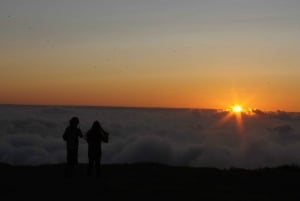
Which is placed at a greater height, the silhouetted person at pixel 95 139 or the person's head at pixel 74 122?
the person's head at pixel 74 122

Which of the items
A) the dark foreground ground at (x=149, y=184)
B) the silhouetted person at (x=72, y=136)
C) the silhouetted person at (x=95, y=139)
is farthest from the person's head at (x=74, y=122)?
the dark foreground ground at (x=149, y=184)

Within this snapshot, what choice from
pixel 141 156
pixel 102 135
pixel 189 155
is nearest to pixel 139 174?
pixel 102 135

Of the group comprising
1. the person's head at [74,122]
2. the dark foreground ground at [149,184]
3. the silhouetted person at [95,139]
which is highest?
the person's head at [74,122]

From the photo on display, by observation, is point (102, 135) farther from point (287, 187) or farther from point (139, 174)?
point (287, 187)

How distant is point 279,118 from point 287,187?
167 meters

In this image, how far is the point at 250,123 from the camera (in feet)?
511

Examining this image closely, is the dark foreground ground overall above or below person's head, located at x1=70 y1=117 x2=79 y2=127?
below

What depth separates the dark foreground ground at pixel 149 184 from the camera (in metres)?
18.6

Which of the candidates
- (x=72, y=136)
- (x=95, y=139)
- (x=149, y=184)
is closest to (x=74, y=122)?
Answer: (x=72, y=136)

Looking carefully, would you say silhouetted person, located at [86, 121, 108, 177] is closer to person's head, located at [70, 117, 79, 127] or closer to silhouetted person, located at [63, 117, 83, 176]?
silhouetted person, located at [63, 117, 83, 176]

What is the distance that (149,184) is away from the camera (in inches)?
813

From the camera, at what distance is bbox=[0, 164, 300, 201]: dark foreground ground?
18.6 meters

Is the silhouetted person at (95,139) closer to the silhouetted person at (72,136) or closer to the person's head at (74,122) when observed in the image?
the silhouetted person at (72,136)

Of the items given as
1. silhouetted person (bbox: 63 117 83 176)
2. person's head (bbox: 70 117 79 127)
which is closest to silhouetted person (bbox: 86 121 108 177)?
silhouetted person (bbox: 63 117 83 176)
